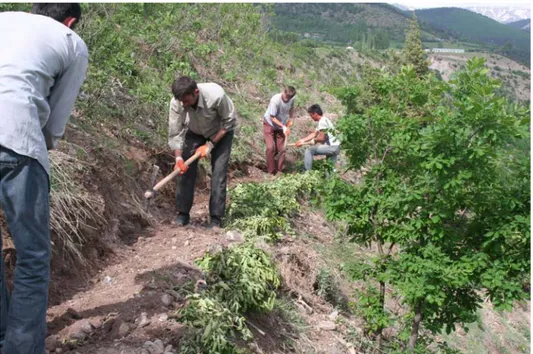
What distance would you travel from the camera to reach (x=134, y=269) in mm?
4180

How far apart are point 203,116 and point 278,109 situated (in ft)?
12.1

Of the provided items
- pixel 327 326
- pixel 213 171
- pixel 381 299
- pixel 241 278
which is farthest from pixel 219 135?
pixel 381 299

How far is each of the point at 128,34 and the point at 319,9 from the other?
119 metres

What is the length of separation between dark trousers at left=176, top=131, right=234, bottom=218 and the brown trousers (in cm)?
343

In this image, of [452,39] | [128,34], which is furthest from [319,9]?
[128,34]

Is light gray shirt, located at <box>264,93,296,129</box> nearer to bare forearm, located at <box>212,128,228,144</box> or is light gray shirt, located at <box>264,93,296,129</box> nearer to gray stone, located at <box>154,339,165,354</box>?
bare forearm, located at <box>212,128,228,144</box>

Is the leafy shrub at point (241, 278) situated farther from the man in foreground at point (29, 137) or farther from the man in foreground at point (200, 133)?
the man in foreground at point (29, 137)

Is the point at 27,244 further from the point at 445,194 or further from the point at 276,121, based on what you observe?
the point at 276,121

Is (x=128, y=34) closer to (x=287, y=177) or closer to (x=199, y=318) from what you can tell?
(x=287, y=177)

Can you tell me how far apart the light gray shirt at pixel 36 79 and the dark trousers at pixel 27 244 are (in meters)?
0.08

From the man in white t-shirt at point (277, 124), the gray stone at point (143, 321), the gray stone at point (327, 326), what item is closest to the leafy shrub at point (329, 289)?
the gray stone at point (327, 326)

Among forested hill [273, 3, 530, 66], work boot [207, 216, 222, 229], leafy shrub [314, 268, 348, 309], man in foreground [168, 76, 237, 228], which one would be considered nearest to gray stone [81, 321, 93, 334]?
man in foreground [168, 76, 237, 228]

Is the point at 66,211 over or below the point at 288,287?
over

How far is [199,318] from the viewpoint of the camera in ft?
11.0
